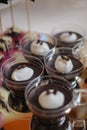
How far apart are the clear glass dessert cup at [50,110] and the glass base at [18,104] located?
0.23ft

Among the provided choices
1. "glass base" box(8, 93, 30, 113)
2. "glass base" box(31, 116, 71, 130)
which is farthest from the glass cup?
→ "glass base" box(8, 93, 30, 113)

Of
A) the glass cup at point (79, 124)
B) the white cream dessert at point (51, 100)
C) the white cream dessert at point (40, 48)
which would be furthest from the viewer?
the white cream dessert at point (40, 48)

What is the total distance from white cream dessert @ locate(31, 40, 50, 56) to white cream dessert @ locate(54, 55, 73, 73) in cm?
9

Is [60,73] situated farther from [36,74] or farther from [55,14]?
[55,14]

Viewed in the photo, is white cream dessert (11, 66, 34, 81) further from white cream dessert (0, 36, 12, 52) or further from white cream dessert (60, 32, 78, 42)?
white cream dessert (0, 36, 12, 52)

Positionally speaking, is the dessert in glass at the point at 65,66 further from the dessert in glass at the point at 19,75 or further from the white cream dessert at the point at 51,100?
the white cream dessert at the point at 51,100

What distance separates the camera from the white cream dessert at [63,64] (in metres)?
0.95

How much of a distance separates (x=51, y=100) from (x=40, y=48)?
0.32 metres

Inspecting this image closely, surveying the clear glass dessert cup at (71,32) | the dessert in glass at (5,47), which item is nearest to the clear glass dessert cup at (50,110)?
the clear glass dessert cup at (71,32)

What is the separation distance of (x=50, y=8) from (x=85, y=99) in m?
1.03

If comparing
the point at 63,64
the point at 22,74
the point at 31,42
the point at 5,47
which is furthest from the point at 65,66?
the point at 5,47

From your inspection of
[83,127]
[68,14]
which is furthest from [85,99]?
[68,14]

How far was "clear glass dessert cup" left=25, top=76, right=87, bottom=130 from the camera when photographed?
779 mm

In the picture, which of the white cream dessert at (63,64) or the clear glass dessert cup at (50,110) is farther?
the white cream dessert at (63,64)
